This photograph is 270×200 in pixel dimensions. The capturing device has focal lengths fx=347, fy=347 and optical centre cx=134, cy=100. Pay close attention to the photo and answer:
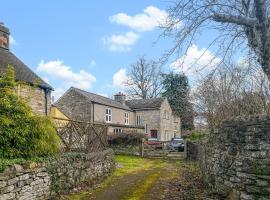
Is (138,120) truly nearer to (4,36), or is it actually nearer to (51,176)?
(4,36)

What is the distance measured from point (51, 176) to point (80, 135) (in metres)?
3.18

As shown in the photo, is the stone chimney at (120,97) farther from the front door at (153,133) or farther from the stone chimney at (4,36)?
the stone chimney at (4,36)

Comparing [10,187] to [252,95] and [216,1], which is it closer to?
[216,1]

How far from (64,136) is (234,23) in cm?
721

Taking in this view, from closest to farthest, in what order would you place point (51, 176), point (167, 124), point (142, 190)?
point (51, 176) → point (142, 190) → point (167, 124)

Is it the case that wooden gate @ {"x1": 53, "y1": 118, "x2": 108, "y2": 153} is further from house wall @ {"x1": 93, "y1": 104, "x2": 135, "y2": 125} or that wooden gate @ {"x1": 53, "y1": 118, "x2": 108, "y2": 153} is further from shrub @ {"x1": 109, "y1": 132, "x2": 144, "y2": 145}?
house wall @ {"x1": 93, "y1": 104, "x2": 135, "y2": 125}

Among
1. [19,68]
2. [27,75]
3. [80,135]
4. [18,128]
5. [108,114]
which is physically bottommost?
[80,135]

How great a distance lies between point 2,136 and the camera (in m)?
9.57

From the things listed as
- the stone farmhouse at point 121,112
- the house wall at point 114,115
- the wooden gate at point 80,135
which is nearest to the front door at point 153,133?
the stone farmhouse at point 121,112

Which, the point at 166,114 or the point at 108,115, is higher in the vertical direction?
the point at 166,114

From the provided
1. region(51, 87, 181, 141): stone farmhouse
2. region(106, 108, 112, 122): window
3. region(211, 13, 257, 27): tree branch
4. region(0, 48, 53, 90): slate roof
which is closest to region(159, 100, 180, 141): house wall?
region(51, 87, 181, 141): stone farmhouse

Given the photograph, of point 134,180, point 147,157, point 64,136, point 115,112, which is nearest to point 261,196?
point 64,136

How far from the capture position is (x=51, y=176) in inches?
429

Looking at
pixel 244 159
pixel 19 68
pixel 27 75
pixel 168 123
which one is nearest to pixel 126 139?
pixel 27 75
